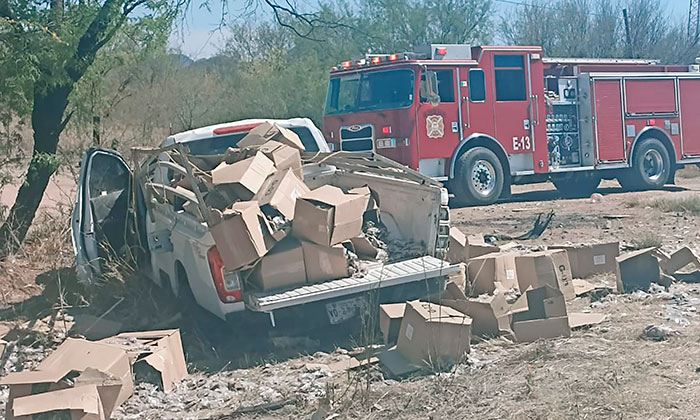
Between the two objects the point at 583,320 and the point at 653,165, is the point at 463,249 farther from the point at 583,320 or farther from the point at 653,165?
the point at 653,165

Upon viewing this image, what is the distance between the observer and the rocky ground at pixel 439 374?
16.4 feet

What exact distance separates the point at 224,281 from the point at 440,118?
9.55 m

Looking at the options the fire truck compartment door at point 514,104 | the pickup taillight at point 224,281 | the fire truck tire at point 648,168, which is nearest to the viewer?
the pickup taillight at point 224,281

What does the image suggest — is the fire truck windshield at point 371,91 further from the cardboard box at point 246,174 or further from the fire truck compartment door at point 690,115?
the cardboard box at point 246,174

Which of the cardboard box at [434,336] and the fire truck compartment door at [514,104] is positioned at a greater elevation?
the fire truck compartment door at [514,104]

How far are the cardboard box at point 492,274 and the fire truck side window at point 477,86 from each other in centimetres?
819

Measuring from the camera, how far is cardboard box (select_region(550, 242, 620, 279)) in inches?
347

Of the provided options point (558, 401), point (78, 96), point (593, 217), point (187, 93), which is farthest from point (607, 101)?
point (187, 93)

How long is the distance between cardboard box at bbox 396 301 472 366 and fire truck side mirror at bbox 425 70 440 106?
30.4ft

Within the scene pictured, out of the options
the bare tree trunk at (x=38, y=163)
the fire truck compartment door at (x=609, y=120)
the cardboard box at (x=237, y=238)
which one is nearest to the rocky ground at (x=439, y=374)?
the cardboard box at (x=237, y=238)

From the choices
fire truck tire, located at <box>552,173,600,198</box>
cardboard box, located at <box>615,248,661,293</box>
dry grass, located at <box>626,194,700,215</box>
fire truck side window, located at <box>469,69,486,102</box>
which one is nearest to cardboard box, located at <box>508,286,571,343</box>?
cardboard box, located at <box>615,248,661,293</box>

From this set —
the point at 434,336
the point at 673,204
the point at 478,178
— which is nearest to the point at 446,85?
the point at 478,178

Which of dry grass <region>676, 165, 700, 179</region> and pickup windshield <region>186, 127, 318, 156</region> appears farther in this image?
dry grass <region>676, 165, 700, 179</region>

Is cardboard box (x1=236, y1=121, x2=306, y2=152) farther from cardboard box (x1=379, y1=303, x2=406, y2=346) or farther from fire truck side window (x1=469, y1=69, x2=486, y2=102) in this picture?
fire truck side window (x1=469, y1=69, x2=486, y2=102)
